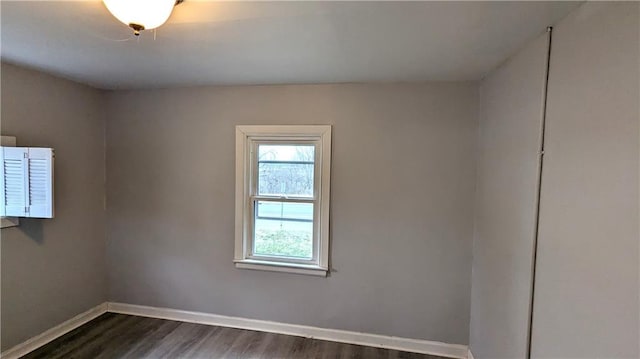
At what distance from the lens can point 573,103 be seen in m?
1.47

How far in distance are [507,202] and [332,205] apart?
56.2 inches

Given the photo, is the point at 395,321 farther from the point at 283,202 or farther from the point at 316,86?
the point at 316,86

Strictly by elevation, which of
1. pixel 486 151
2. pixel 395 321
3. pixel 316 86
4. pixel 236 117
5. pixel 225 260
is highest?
pixel 316 86

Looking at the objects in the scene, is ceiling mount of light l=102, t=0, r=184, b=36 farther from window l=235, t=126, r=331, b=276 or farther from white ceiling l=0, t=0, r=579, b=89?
window l=235, t=126, r=331, b=276

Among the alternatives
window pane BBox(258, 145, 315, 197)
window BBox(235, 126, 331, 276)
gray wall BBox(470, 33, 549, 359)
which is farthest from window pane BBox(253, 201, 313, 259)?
gray wall BBox(470, 33, 549, 359)

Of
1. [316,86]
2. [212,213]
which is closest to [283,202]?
[212,213]

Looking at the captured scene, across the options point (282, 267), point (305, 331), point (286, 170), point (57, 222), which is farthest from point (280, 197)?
point (57, 222)

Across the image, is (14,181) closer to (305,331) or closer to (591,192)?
(305,331)

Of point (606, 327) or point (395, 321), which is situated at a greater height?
point (606, 327)

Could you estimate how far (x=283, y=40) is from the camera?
2000 mm

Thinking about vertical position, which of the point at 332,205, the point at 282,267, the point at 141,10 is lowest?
the point at 282,267

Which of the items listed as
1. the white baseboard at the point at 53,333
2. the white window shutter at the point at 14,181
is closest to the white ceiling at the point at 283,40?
the white window shutter at the point at 14,181

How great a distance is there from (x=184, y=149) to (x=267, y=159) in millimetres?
844

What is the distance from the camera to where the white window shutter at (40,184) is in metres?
2.54
